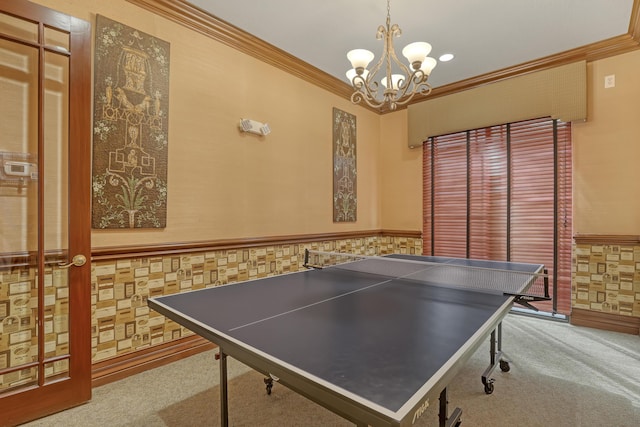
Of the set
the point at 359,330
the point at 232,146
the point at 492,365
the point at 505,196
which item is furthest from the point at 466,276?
the point at 232,146

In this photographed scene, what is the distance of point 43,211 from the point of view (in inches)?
78.1

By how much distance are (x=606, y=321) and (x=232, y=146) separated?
172 inches

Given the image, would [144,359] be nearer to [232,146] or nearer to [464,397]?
[232,146]

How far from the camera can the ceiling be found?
8.86 feet

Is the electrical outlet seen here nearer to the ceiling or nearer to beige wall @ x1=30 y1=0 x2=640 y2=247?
beige wall @ x1=30 y1=0 x2=640 y2=247

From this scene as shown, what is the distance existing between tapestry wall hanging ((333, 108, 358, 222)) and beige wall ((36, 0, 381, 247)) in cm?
12

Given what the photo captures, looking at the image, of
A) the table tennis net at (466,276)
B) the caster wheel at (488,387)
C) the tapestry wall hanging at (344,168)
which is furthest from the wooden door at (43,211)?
the tapestry wall hanging at (344,168)

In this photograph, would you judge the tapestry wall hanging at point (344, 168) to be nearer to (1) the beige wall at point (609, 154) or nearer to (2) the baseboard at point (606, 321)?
(1) the beige wall at point (609, 154)

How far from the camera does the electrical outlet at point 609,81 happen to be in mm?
3322

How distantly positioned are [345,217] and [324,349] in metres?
3.52

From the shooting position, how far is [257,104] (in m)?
3.37

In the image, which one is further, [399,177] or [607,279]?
[399,177]

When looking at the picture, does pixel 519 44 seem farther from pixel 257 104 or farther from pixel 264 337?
pixel 264 337

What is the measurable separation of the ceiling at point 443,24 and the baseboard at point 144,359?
2.98m
